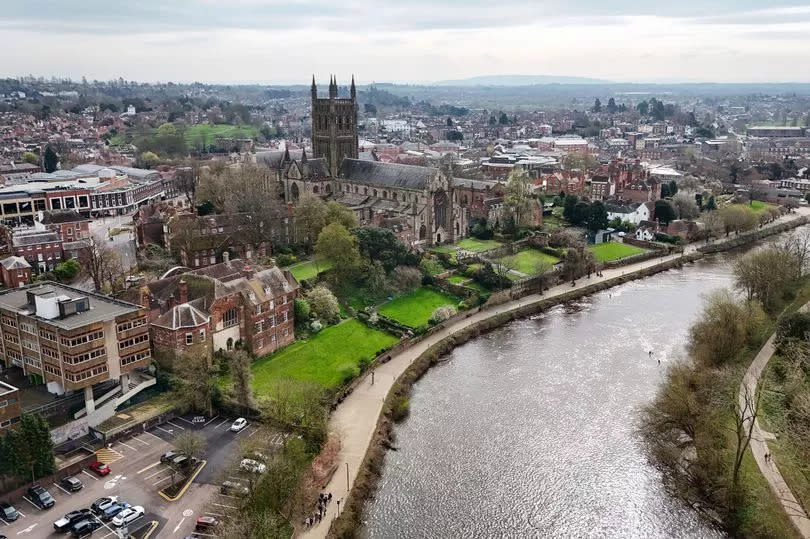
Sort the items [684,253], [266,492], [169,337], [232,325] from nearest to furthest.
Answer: [266,492] → [169,337] → [232,325] → [684,253]

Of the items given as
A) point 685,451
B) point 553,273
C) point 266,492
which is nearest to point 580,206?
point 553,273

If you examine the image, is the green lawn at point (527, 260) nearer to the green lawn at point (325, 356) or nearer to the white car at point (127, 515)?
the green lawn at point (325, 356)

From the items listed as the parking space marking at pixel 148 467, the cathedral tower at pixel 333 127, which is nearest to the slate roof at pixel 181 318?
the parking space marking at pixel 148 467

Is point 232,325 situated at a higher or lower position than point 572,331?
higher

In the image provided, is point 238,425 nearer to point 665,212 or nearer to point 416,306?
point 416,306

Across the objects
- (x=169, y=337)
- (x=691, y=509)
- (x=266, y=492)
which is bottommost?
(x=691, y=509)

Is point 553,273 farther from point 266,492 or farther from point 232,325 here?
point 266,492

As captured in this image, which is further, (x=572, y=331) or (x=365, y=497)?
(x=572, y=331)

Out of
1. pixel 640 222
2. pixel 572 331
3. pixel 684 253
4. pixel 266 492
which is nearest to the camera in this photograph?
pixel 266 492
